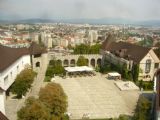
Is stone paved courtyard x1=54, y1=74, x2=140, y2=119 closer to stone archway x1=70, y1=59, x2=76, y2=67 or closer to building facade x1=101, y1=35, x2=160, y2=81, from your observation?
building facade x1=101, y1=35, x2=160, y2=81

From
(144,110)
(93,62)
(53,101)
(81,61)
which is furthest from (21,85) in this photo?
(93,62)

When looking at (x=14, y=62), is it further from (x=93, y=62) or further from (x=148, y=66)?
(x=93, y=62)

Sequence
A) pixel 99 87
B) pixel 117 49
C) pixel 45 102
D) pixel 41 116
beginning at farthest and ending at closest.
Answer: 1. pixel 117 49
2. pixel 99 87
3. pixel 45 102
4. pixel 41 116

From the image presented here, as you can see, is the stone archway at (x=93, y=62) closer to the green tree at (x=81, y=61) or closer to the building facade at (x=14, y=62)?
the green tree at (x=81, y=61)

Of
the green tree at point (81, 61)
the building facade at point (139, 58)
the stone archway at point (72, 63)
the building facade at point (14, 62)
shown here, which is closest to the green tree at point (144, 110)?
the building facade at point (14, 62)

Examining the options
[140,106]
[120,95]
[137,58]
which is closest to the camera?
[140,106]

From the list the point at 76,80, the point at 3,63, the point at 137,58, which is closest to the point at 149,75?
the point at 137,58

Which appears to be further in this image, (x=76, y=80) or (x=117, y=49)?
(x=117, y=49)

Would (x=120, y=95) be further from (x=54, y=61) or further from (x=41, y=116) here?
(x=54, y=61)

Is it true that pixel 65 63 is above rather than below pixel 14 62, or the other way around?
below
